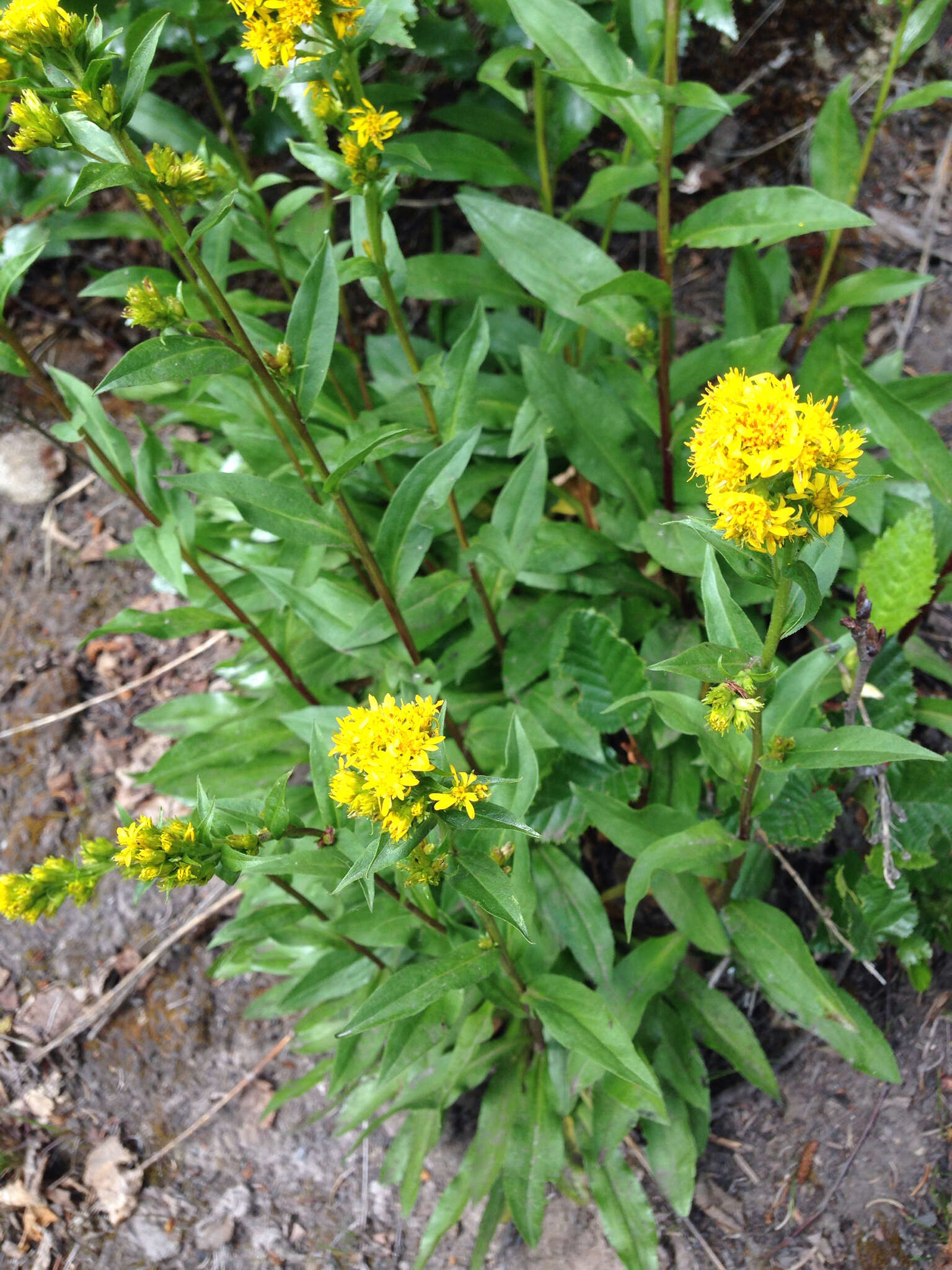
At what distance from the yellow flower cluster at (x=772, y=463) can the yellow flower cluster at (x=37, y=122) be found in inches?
51.6

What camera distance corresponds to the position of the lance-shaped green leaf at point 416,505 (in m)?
2.31

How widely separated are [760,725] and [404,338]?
1.31 meters

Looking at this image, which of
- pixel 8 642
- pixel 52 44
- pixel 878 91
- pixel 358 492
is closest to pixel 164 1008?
pixel 8 642

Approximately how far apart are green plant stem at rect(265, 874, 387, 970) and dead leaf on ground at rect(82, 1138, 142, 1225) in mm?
1370

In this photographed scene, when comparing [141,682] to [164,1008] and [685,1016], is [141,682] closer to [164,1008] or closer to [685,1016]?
[164,1008]

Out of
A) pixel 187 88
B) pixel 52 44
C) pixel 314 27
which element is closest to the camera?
pixel 52 44

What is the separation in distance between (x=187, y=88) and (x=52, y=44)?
2563 millimetres

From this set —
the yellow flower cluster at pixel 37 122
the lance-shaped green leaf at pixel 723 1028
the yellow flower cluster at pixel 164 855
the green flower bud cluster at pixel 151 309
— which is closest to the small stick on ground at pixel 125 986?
the lance-shaped green leaf at pixel 723 1028

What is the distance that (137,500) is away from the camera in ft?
8.66

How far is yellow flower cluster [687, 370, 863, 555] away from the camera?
55.3 inches

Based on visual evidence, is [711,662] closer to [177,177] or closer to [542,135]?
[177,177]

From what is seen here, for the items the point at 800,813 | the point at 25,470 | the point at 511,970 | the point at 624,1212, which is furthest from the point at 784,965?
the point at 25,470

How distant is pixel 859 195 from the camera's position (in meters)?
3.59

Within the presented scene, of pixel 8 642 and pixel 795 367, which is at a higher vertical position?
pixel 795 367
